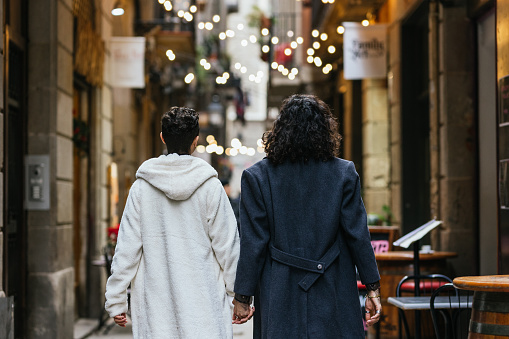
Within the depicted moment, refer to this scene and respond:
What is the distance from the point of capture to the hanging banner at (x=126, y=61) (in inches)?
519

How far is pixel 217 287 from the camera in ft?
15.4

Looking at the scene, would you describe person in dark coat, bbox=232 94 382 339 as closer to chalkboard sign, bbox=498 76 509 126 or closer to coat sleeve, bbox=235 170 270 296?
coat sleeve, bbox=235 170 270 296

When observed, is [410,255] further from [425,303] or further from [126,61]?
[126,61]

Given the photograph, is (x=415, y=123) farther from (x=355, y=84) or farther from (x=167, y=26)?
(x=167, y=26)

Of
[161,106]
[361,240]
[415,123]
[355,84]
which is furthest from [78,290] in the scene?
[161,106]

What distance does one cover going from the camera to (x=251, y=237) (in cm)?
430

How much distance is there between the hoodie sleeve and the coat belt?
1.63 feet

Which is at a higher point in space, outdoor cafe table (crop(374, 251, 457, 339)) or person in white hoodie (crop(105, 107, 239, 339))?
person in white hoodie (crop(105, 107, 239, 339))

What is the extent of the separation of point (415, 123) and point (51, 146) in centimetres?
493

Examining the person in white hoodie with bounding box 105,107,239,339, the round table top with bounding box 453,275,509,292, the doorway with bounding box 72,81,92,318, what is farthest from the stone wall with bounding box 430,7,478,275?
the doorway with bounding box 72,81,92,318

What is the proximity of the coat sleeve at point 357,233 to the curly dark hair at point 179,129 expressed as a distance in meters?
1.06

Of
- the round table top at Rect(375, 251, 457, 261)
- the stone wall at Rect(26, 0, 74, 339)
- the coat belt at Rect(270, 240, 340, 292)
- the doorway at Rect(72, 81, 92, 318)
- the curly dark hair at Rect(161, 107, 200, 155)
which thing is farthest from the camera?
the doorway at Rect(72, 81, 92, 318)

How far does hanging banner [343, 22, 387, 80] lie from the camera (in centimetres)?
1195

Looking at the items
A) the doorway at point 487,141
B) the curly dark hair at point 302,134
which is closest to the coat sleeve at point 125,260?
the curly dark hair at point 302,134
